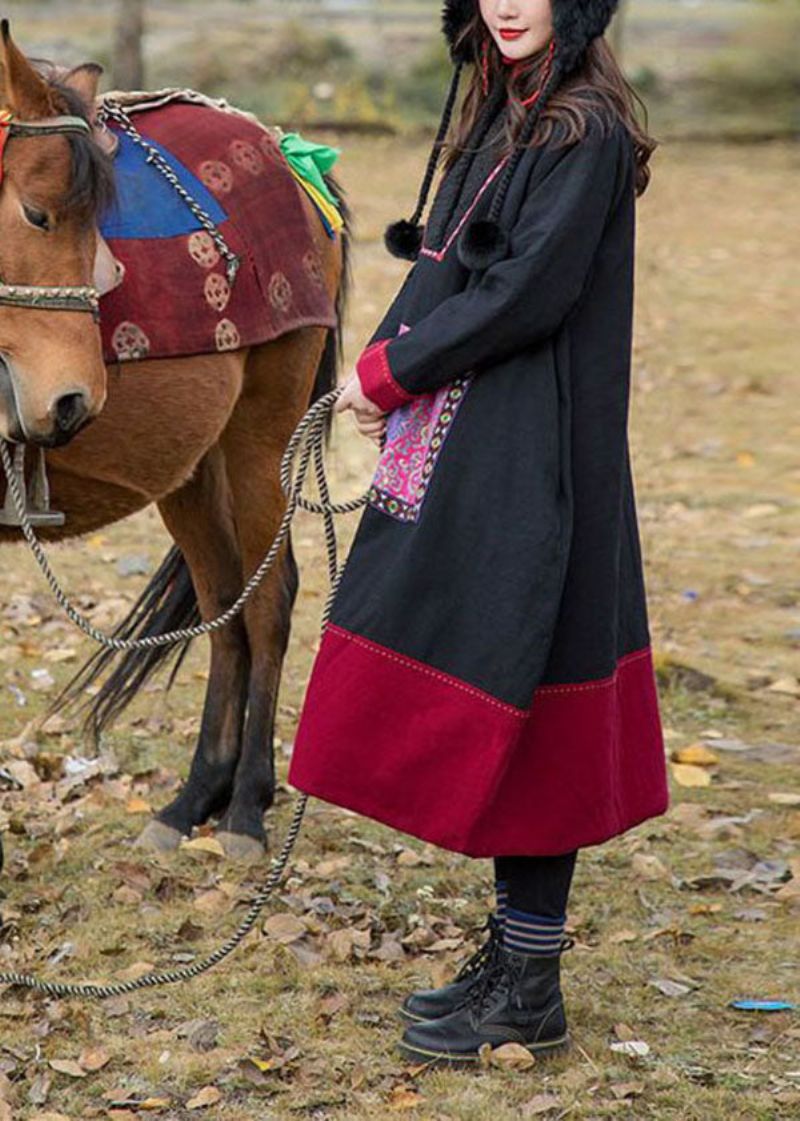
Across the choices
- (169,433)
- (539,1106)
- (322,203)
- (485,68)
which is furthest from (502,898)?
(322,203)

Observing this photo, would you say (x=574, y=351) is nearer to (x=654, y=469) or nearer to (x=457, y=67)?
(x=457, y=67)

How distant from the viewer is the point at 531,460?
304 cm

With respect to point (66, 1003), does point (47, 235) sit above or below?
above

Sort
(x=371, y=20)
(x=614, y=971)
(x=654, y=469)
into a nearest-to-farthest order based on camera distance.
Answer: (x=614, y=971)
(x=654, y=469)
(x=371, y=20)

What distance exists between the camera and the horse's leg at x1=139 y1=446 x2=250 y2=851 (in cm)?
461

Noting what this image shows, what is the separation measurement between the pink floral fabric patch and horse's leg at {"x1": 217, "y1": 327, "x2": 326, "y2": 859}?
4.36 feet

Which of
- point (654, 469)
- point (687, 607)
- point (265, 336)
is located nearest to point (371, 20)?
point (654, 469)

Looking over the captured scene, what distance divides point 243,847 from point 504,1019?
1.23m

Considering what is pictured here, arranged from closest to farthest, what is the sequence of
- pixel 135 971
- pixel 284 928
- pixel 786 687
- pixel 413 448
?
pixel 413 448 → pixel 135 971 → pixel 284 928 → pixel 786 687

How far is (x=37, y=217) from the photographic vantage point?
3361 millimetres

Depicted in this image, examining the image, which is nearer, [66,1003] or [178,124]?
[66,1003]

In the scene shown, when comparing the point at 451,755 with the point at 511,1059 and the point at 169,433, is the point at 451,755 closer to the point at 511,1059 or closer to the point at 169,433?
the point at 511,1059

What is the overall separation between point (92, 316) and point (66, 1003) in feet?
4.72

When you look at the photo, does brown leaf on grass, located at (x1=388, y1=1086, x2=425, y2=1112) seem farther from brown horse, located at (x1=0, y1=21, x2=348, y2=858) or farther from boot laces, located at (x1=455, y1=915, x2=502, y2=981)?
brown horse, located at (x1=0, y1=21, x2=348, y2=858)
